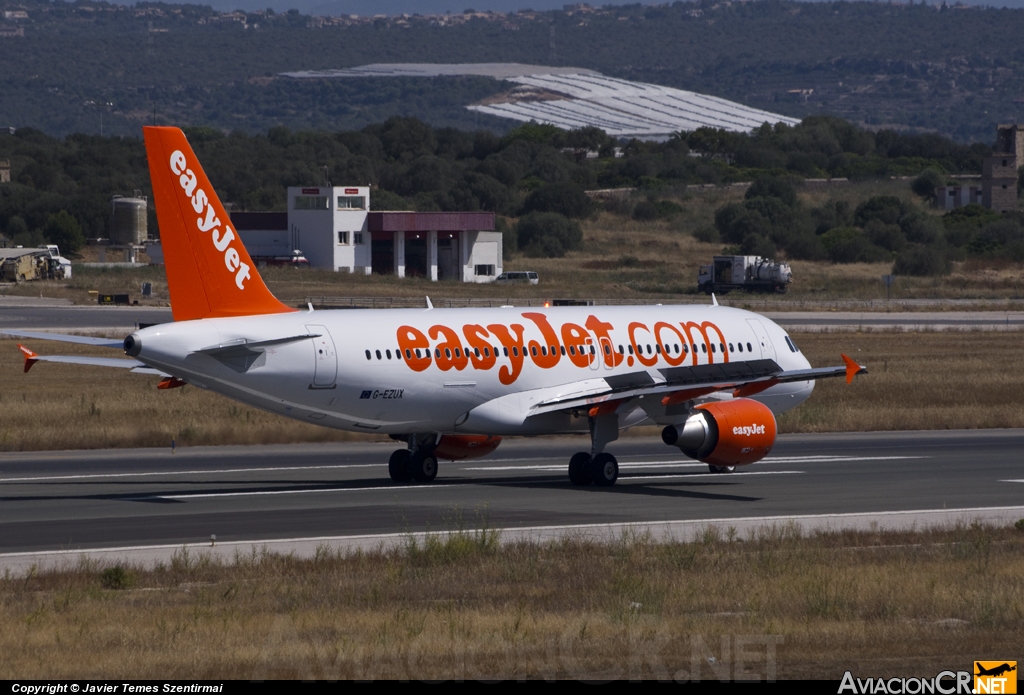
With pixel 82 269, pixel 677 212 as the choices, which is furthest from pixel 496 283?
pixel 677 212

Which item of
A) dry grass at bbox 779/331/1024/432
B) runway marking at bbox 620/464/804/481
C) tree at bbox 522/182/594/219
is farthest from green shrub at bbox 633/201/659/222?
runway marking at bbox 620/464/804/481

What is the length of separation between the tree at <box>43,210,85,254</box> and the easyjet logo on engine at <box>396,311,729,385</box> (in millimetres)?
136447

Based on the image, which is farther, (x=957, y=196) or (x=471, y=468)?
(x=957, y=196)

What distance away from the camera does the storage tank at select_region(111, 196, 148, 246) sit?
16150cm

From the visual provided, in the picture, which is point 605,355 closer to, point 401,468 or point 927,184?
point 401,468

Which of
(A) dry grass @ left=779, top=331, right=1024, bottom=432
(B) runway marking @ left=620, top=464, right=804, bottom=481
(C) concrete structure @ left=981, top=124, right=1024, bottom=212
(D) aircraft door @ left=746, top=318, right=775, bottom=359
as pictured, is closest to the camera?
(B) runway marking @ left=620, top=464, right=804, bottom=481

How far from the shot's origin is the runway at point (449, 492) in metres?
27.1

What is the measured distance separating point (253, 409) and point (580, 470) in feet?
64.2

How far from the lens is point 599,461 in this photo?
33.7m

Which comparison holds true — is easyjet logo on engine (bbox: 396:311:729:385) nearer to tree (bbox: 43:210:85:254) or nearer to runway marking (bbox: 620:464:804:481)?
runway marking (bbox: 620:464:804:481)

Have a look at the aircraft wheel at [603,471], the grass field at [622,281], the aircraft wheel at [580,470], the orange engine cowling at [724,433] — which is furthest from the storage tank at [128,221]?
the orange engine cowling at [724,433]

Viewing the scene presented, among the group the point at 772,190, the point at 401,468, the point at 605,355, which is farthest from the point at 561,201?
the point at 401,468

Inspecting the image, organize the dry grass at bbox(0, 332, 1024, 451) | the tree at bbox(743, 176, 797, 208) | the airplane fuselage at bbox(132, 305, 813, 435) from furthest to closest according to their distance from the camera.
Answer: the tree at bbox(743, 176, 797, 208) < the dry grass at bbox(0, 332, 1024, 451) < the airplane fuselage at bbox(132, 305, 813, 435)

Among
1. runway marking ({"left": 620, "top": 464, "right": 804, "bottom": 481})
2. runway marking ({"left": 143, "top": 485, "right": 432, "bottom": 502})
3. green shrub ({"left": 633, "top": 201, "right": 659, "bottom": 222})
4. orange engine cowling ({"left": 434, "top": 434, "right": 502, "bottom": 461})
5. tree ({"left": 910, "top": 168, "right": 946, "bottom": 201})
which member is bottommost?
runway marking ({"left": 620, "top": 464, "right": 804, "bottom": 481})
